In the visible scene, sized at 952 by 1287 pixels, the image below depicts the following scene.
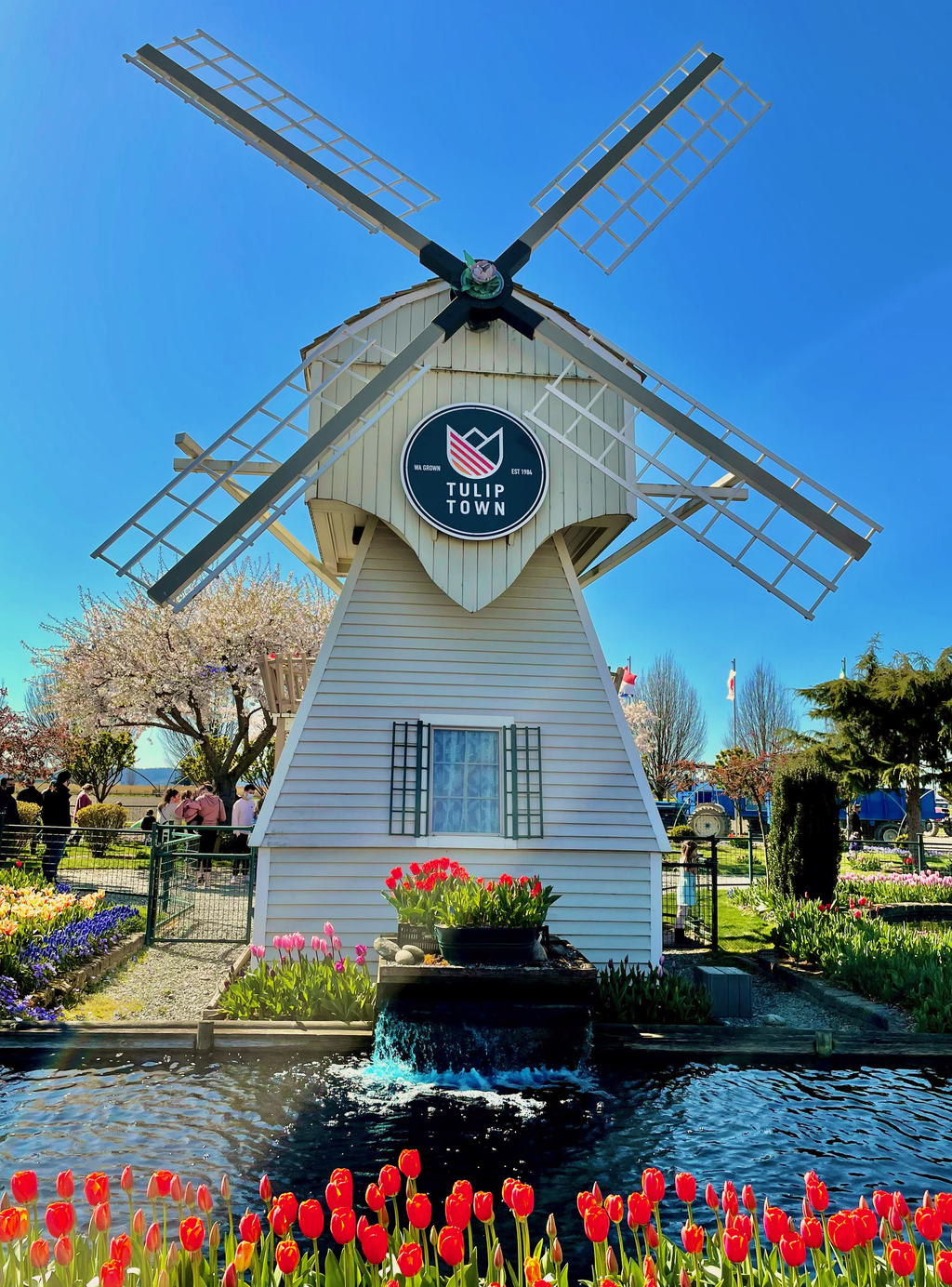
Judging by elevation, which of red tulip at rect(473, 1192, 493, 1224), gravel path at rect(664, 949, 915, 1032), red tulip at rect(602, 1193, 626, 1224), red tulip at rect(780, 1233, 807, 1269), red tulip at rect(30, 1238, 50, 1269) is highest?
red tulip at rect(473, 1192, 493, 1224)

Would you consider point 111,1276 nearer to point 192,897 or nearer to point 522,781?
point 522,781

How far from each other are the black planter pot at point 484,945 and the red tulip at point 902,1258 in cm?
460

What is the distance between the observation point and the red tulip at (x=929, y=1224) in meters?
2.64

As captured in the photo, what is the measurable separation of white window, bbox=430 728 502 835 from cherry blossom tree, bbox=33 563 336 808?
19188 mm

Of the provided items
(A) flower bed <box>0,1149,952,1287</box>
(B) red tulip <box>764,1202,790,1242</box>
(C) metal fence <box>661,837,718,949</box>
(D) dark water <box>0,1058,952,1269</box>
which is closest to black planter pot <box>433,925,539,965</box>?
(D) dark water <box>0,1058,952,1269</box>

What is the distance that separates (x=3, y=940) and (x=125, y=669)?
22836 millimetres

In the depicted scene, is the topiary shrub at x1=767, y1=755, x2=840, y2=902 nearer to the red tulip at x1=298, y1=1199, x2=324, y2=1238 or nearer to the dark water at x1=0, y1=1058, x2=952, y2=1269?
the dark water at x1=0, y1=1058, x2=952, y2=1269

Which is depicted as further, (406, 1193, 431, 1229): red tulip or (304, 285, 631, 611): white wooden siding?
(304, 285, 631, 611): white wooden siding

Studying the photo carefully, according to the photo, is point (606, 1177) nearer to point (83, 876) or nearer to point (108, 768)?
point (83, 876)

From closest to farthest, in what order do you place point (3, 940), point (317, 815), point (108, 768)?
point (3, 940) → point (317, 815) → point (108, 768)

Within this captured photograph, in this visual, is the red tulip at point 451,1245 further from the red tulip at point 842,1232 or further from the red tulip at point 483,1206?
the red tulip at point 842,1232

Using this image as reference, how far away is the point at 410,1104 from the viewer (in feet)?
20.4

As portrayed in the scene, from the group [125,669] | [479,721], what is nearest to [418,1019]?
[479,721]

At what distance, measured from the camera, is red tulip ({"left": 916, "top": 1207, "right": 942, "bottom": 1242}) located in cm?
264
